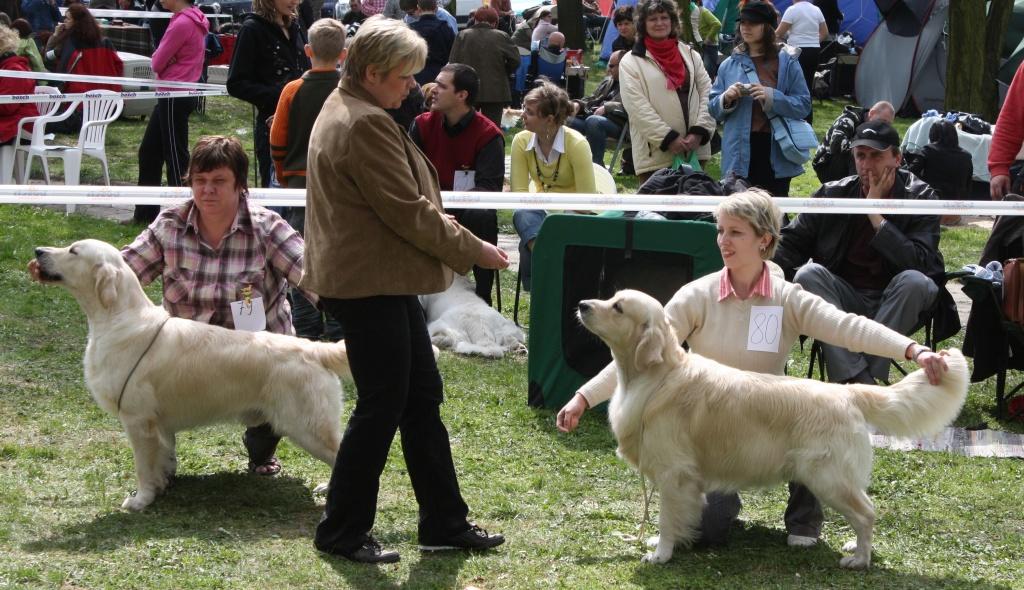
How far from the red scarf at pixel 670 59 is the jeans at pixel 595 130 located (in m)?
3.43

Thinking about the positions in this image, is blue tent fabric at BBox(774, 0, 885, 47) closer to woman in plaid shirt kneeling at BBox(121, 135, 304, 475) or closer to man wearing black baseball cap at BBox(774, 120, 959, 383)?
man wearing black baseball cap at BBox(774, 120, 959, 383)

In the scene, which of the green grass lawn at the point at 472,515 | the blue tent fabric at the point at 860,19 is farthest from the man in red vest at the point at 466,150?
the blue tent fabric at the point at 860,19

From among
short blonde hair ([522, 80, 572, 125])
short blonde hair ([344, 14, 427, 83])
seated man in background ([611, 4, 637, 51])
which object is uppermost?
seated man in background ([611, 4, 637, 51])

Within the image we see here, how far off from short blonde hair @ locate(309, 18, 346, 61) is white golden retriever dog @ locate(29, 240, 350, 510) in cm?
257

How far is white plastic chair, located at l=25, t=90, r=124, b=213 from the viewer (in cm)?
1033

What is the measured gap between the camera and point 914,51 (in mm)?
17125

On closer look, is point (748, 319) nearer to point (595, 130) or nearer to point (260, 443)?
point (260, 443)

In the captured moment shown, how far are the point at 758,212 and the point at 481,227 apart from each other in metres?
3.62

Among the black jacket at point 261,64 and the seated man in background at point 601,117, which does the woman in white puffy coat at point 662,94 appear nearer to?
the black jacket at point 261,64

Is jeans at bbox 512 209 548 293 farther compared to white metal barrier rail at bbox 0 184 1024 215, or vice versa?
jeans at bbox 512 209 548 293

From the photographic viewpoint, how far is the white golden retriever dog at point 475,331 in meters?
6.92

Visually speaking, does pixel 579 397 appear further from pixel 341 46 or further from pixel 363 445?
pixel 341 46

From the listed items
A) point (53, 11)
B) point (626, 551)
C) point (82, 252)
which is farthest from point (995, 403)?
point (53, 11)

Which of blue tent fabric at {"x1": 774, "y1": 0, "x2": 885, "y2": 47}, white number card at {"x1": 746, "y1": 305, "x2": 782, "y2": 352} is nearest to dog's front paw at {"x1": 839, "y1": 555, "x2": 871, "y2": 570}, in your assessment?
white number card at {"x1": 746, "y1": 305, "x2": 782, "y2": 352}
